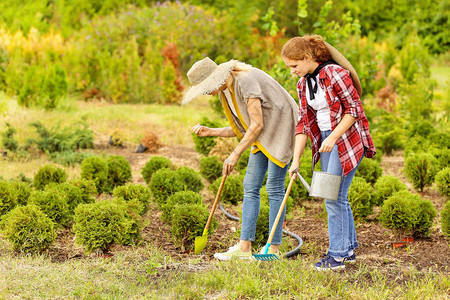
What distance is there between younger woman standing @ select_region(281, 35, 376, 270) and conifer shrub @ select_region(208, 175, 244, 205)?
2.12 meters

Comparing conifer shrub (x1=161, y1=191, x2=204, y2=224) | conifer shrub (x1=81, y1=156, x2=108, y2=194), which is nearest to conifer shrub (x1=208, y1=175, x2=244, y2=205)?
conifer shrub (x1=161, y1=191, x2=204, y2=224)

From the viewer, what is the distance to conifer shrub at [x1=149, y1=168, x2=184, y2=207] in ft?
18.1

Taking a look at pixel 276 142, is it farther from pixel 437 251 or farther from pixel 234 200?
pixel 234 200

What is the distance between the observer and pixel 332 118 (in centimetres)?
349

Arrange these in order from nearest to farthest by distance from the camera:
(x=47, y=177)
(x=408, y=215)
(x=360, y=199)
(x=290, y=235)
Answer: (x=408, y=215) → (x=290, y=235) → (x=360, y=199) → (x=47, y=177)

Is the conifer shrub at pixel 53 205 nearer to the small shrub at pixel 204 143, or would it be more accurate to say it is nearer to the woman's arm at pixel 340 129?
the woman's arm at pixel 340 129

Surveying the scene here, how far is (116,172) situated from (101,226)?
7.19ft

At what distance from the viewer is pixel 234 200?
5871 mm

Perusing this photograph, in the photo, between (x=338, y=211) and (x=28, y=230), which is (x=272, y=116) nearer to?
(x=338, y=211)

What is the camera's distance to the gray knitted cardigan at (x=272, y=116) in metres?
3.74

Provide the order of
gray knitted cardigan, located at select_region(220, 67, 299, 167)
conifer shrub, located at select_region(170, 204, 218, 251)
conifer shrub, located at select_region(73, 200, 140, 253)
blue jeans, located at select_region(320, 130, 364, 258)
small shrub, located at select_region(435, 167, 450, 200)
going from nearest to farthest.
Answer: blue jeans, located at select_region(320, 130, 364, 258) < gray knitted cardigan, located at select_region(220, 67, 299, 167) < conifer shrub, located at select_region(73, 200, 140, 253) < conifer shrub, located at select_region(170, 204, 218, 251) < small shrub, located at select_region(435, 167, 450, 200)

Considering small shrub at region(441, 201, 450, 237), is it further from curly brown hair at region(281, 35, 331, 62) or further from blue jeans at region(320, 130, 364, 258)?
curly brown hair at region(281, 35, 331, 62)

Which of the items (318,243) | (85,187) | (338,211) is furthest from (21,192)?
(338,211)

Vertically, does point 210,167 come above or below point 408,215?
below
